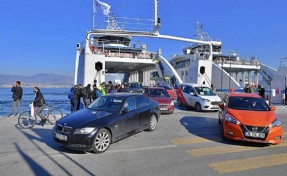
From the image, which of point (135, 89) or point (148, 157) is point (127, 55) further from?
point (148, 157)

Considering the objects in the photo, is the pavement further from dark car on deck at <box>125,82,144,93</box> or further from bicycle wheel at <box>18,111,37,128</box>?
dark car on deck at <box>125,82,144,93</box>

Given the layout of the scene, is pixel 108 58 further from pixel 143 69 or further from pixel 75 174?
pixel 75 174

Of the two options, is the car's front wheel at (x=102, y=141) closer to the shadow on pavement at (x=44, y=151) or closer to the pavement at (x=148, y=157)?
the pavement at (x=148, y=157)

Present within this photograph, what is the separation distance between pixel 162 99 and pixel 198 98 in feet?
9.18

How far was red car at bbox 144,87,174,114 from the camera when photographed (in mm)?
12829

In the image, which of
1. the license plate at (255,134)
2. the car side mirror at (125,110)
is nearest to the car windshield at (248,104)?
the license plate at (255,134)

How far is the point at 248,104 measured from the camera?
8.03m

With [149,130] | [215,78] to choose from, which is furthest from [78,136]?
[215,78]

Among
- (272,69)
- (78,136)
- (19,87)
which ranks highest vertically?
(272,69)

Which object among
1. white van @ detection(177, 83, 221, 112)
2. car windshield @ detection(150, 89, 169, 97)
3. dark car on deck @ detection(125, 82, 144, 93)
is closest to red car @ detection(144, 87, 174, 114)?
car windshield @ detection(150, 89, 169, 97)

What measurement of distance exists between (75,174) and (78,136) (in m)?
1.29

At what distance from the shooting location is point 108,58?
1096 inches

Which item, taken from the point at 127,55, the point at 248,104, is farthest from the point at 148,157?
the point at 127,55

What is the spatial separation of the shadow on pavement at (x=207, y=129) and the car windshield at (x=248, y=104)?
1.17m
